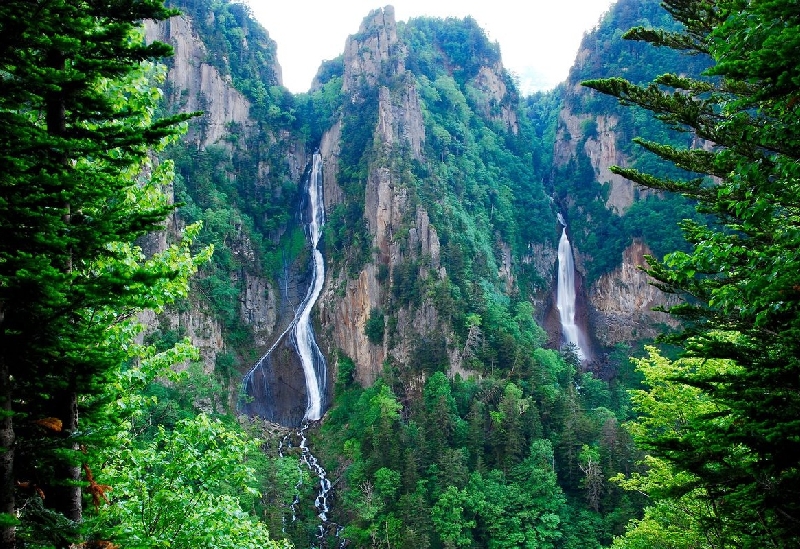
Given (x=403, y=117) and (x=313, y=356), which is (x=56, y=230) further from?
(x=403, y=117)

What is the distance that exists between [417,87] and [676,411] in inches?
1690

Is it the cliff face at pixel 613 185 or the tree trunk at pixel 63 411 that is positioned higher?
the cliff face at pixel 613 185

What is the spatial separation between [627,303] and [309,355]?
2887cm

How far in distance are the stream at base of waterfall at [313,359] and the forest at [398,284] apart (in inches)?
17.6

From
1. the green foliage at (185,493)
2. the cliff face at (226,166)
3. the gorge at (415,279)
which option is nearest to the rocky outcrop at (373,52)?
the gorge at (415,279)

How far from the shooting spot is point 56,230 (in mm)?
3721

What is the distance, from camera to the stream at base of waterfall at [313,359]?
27.7 m

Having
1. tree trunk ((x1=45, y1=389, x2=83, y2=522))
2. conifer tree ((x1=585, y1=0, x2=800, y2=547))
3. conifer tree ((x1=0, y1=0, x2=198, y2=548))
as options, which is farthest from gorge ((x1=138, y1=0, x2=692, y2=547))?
conifer tree ((x1=0, y1=0, x2=198, y2=548))

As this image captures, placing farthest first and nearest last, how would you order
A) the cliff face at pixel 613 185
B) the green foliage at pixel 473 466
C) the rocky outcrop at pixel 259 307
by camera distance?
the cliff face at pixel 613 185, the rocky outcrop at pixel 259 307, the green foliage at pixel 473 466

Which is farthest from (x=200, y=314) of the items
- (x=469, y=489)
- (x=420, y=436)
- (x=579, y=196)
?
(x=579, y=196)

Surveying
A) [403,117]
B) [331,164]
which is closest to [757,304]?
[403,117]

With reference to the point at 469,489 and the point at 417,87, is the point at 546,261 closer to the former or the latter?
the point at 417,87

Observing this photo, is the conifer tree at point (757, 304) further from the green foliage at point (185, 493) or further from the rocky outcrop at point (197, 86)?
the rocky outcrop at point (197, 86)

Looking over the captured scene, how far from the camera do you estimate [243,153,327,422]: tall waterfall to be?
38000mm
